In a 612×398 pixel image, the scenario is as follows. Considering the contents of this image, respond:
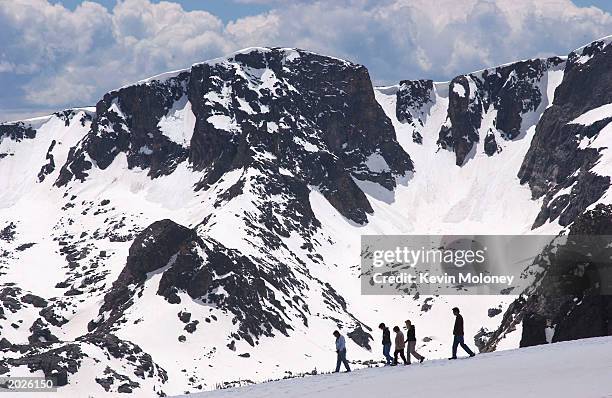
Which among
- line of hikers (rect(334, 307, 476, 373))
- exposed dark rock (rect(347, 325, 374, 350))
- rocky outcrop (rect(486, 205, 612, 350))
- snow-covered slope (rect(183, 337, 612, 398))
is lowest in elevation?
snow-covered slope (rect(183, 337, 612, 398))

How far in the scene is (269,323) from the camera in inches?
7475

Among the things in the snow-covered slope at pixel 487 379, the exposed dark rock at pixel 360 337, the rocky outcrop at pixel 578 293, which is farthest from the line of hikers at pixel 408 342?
the exposed dark rock at pixel 360 337

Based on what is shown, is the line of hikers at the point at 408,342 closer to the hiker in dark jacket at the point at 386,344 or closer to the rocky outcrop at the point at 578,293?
the hiker in dark jacket at the point at 386,344

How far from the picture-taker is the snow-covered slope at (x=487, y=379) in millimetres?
28547

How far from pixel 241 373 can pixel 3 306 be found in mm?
62543

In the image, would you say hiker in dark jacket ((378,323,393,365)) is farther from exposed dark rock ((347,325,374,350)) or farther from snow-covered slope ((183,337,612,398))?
exposed dark rock ((347,325,374,350))

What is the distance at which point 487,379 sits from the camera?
32625 millimetres

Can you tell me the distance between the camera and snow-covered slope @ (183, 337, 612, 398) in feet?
93.7

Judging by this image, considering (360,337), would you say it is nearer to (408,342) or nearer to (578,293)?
(578,293)

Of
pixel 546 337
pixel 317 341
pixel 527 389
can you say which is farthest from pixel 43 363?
pixel 527 389

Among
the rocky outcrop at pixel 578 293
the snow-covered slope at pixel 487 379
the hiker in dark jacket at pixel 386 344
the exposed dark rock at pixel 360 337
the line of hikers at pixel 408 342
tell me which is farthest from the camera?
the exposed dark rock at pixel 360 337

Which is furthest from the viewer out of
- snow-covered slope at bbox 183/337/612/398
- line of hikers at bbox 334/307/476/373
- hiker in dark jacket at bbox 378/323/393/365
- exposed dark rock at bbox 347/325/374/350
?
exposed dark rock at bbox 347/325/374/350

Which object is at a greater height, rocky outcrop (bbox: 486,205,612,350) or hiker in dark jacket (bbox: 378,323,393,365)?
rocky outcrop (bbox: 486,205,612,350)

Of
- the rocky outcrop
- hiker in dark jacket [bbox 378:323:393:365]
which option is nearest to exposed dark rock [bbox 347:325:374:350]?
the rocky outcrop
